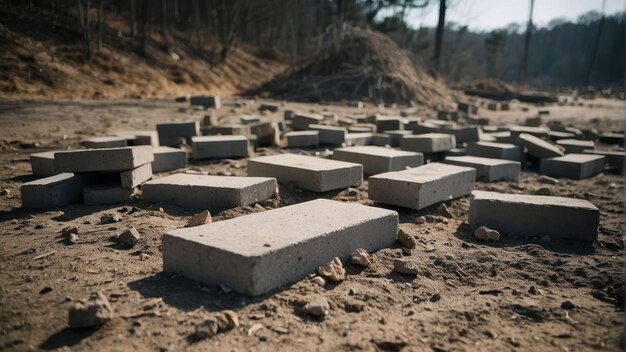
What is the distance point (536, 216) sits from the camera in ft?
12.4

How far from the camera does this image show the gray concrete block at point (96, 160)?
4.02m

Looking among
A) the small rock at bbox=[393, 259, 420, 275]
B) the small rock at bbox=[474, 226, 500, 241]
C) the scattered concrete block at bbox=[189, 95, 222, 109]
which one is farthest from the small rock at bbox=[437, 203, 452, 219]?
the scattered concrete block at bbox=[189, 95, 222, 109]

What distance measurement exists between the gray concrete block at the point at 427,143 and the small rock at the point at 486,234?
2.95m

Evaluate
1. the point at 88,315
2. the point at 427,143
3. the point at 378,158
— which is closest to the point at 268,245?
the point at 88,315

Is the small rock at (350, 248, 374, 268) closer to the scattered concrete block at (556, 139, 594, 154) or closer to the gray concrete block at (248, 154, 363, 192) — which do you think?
the gray concrete block at (248, 154, 363, 192)

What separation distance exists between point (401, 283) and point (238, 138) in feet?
12.8

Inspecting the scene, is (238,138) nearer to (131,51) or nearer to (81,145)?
(81,145)

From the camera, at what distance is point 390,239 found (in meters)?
3.36

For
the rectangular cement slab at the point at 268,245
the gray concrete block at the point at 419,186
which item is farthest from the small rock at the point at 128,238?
the gray concrete block at the point at 419,186

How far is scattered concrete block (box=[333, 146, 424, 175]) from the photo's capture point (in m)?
5.36

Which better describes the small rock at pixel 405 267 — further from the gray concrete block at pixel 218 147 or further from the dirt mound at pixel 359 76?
the dirt mound at pixel 359 76

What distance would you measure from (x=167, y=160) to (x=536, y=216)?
13.1ft

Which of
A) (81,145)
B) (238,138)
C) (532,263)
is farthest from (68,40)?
(532,263)

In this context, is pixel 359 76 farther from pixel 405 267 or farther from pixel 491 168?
pixel 405 267
